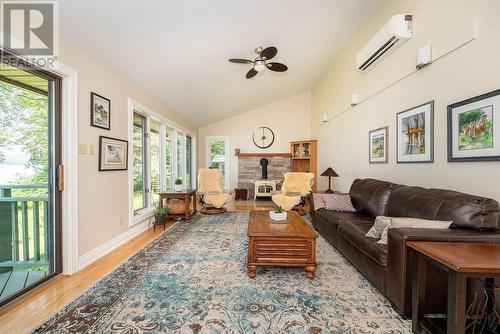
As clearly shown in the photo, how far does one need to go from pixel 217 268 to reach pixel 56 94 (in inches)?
89.8

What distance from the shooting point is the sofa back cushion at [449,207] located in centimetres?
160

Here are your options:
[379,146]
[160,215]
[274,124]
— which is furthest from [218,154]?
[379,146]

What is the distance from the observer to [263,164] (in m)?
6.88

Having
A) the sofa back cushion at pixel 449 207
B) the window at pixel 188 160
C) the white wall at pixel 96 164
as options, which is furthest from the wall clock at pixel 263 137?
the sofa back cushion at pixel 449 207

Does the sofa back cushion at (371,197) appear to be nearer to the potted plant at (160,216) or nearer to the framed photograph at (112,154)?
the potted plant at (160,216)

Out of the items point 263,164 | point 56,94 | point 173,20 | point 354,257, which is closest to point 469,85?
point 354,257

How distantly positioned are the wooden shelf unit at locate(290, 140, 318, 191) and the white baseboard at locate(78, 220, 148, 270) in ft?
14.4

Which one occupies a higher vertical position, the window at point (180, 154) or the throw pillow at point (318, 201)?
the window at point (180, 154)

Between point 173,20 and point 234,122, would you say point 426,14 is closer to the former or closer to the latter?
point 173,20

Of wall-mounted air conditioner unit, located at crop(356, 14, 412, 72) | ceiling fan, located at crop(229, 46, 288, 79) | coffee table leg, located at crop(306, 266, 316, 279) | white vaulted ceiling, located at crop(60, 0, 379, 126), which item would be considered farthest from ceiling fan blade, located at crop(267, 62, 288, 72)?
coffee table leg, located at crop(306, 266, 316, 279)

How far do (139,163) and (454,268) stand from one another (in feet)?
13.2

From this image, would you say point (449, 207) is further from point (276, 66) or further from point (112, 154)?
point (112, 154)

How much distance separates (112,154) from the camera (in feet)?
9.45

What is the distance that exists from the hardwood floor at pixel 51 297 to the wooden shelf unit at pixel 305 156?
16.0ft
